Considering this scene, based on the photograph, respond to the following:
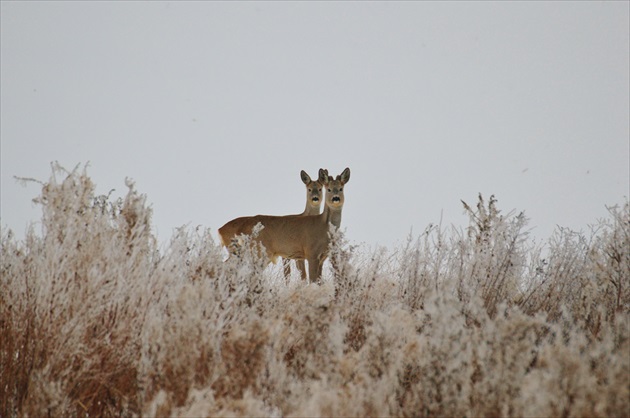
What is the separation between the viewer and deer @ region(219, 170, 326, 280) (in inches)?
493

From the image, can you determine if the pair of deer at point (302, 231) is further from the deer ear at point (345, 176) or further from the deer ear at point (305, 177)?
the deer ear at point (305, 177)

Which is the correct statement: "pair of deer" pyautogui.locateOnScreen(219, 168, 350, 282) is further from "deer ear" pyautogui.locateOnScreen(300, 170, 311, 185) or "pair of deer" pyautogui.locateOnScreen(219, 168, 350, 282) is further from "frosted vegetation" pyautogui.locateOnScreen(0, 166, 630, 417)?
"frosted vegetation" pyautogui.locateOnScreen(0, 166, 630, 417)

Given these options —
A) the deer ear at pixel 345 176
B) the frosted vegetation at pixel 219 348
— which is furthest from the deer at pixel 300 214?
the frosted vegetation at pixel 219 348

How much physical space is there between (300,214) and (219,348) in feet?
30.0

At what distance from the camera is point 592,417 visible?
277 centimetres

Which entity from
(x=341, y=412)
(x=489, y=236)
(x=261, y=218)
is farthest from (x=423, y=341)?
(x=261, y=218)

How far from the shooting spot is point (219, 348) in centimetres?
376

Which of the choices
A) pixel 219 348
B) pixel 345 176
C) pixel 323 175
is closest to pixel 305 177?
Answer: pixel 323 175

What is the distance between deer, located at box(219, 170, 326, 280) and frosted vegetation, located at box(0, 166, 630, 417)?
690 cm

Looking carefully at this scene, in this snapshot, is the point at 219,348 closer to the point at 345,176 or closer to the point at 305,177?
the point at 345,176

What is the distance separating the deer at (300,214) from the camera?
12516mm

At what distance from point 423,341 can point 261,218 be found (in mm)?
8910

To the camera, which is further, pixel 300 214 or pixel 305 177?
pixel 305 177

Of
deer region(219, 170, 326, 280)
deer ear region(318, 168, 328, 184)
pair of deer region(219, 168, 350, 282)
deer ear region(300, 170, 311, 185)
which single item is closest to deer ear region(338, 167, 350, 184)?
pair of deer region(219, 168, 350, 282)
